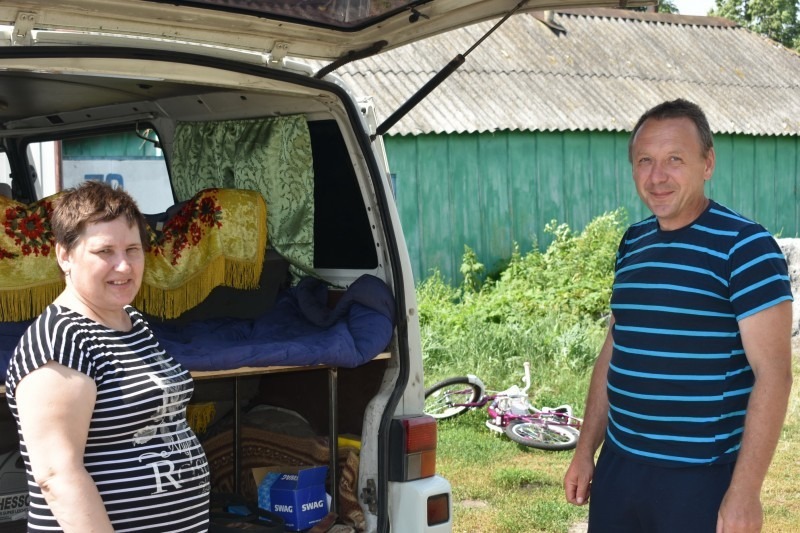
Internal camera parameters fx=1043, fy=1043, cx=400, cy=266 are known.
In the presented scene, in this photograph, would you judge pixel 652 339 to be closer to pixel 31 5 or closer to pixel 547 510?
pixel 31 5

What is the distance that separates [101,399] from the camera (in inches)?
99.5

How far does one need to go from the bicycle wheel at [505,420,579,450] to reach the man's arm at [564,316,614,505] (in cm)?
361

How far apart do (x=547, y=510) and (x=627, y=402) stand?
9.19ft

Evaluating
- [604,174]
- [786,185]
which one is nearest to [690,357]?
[604,174]

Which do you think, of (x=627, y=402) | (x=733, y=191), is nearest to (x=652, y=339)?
(x=627, y=402)

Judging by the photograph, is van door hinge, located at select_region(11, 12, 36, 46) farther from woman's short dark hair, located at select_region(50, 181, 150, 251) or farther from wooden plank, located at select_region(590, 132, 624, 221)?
wooden plank, located at select_region(590, 132, 624, 221)

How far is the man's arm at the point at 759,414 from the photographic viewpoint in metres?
2.80

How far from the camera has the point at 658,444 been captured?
3.03 meters

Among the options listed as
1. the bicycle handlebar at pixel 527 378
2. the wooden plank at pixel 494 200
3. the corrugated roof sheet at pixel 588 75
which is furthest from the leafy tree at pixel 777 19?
the bicycle handlebar at pixel 527 378

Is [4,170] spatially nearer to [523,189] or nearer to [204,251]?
[204,251]

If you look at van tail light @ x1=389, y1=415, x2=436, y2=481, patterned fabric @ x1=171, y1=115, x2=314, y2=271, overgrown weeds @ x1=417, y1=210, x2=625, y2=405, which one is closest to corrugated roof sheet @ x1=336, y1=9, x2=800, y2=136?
overgrown weeds @ x1=417, y1=210, x2=625, y2=405

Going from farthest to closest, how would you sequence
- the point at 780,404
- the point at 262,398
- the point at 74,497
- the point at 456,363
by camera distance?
the point at 456,363 → the point at 262,398 → the point at 780,404 → the point at 74,497

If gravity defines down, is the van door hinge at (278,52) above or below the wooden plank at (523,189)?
above

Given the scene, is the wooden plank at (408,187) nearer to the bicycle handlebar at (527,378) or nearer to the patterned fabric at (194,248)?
the bicycle handlebar at (527,378)
